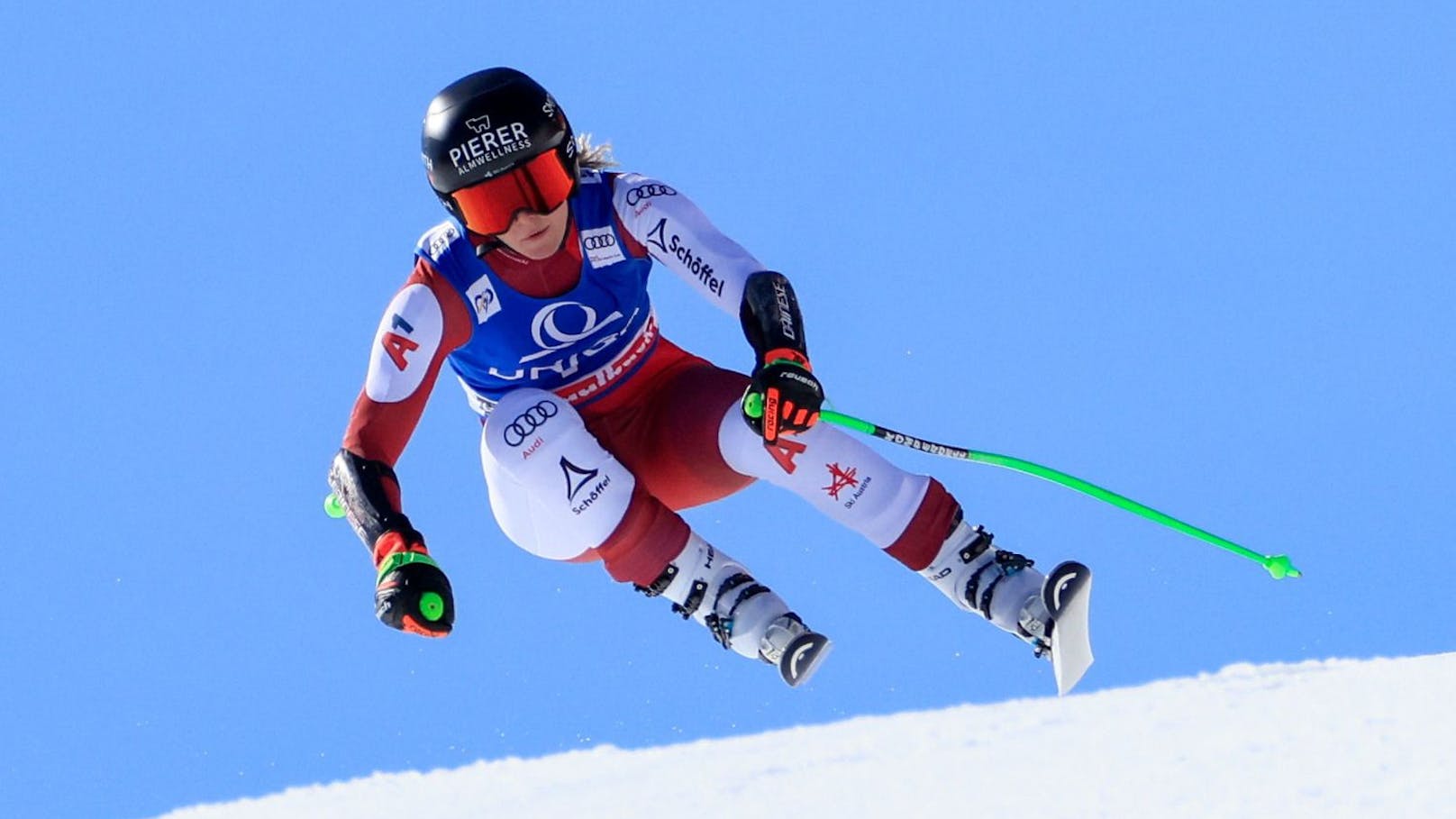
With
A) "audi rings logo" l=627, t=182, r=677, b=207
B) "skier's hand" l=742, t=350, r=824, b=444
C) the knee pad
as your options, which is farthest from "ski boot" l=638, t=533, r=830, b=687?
"audi rings logo" l=627, t=182, r=677, b=207

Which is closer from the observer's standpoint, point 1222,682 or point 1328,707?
point 1328,707

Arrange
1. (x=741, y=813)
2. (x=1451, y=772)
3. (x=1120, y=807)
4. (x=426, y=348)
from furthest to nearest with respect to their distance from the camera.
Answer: (x=741, y=813), (x=426, y=348), (x=1120, y=807), (x=1451, y=772)

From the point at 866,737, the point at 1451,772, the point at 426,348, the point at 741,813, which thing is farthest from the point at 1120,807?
the point at 866,737

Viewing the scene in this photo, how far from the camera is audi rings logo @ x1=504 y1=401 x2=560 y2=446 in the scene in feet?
16.1

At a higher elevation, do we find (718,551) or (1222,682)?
(1222,682)

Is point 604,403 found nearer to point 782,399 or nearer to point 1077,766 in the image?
point 782,399

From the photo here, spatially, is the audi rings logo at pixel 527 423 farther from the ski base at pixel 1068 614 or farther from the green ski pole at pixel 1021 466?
the ski base at pixel 1068 614

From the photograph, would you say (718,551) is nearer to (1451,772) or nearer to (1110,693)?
(1451,772)

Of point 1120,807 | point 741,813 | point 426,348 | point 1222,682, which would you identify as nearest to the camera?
point 1120,807

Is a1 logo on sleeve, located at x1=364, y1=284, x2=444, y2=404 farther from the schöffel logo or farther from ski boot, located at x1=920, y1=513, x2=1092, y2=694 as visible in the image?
ski boot, located at x1=920, y1=513, x2=1092, y2=694

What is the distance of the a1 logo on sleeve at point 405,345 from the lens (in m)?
5.01

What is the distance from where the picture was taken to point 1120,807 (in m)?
4.64

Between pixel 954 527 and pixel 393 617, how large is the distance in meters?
1.53

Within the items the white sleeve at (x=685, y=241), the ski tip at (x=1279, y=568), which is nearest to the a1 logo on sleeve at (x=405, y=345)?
the white sleeve at (x=685, y=241)
